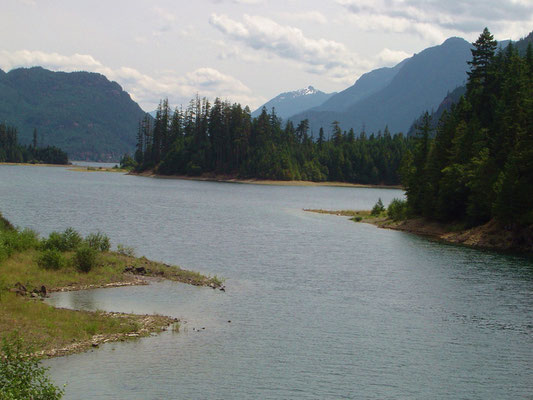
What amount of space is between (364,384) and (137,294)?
60.0 feet

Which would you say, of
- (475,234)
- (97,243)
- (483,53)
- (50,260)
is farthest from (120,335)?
(483,53)

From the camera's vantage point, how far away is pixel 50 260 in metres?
40.7

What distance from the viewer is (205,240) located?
214ft

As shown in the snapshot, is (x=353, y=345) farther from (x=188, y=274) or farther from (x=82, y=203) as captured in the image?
(x=82, y=203)

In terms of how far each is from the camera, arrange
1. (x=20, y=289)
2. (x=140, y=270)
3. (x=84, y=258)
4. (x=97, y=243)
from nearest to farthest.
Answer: (x=20, y=289) → (x=84, y=258) → (x=140, y=270) → (x=97, y=243)

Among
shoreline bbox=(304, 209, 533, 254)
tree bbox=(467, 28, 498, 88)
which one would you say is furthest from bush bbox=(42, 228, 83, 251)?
tree bbox=(467, 28, 498, 88)

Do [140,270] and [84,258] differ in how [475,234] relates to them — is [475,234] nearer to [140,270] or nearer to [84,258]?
[140,270]

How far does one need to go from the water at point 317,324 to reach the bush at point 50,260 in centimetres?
480

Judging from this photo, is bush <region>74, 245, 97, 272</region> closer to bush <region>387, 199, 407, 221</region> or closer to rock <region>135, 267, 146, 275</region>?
rock <region>135, 267, 146, 275</region>

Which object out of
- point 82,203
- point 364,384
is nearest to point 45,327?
point 364,384

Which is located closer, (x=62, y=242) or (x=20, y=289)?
(x=20, y=289)

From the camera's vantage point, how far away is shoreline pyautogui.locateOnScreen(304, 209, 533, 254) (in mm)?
66625

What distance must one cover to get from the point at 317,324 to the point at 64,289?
54.4 ft

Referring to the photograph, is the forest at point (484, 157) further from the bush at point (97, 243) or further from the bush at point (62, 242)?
the bush at point (62, 242)
